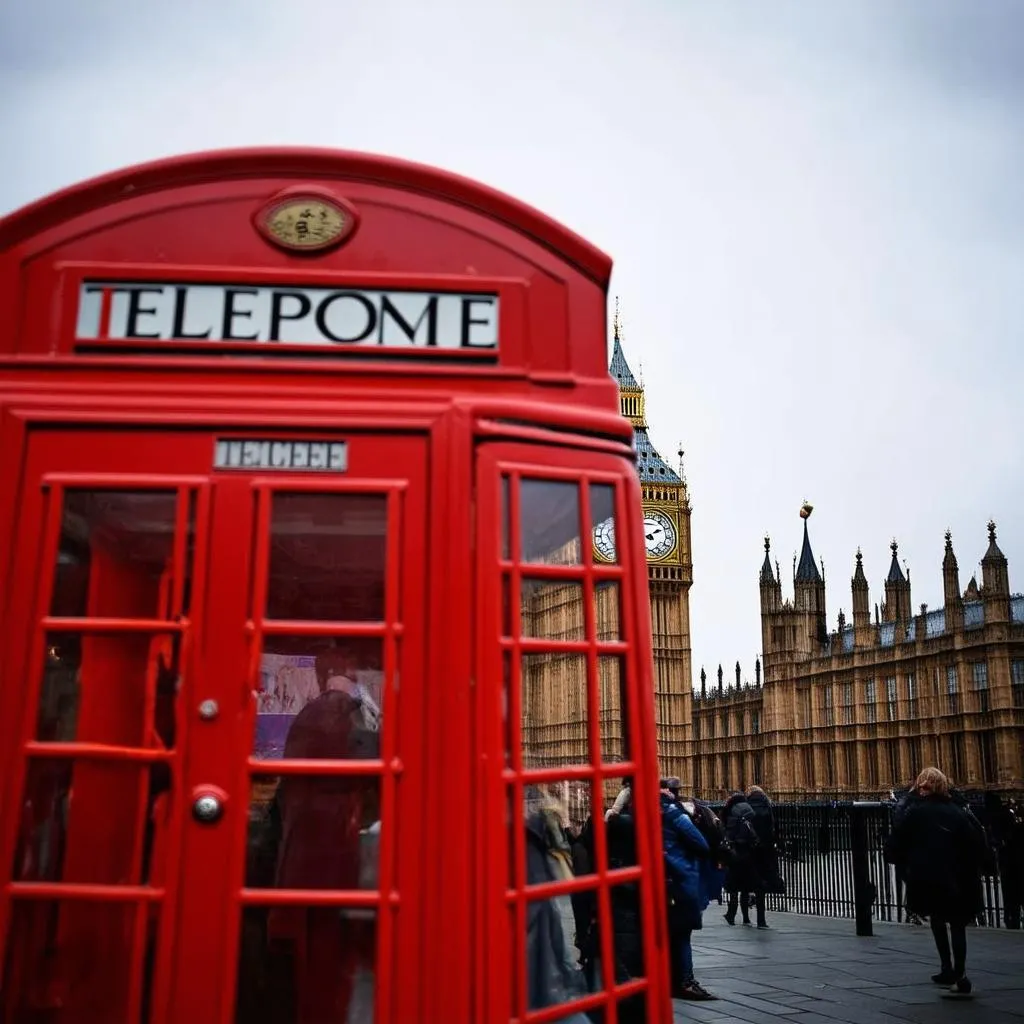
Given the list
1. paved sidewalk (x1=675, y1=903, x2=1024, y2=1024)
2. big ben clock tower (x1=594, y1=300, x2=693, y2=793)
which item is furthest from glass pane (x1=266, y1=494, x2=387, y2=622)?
big ben clock tower (x1=594, y1=300, x2=693, y2=793)

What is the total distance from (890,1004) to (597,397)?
16.4ft

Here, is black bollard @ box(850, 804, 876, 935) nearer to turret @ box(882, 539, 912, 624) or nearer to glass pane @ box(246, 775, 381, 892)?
glass pane @ box(246, 775, 381, 892)

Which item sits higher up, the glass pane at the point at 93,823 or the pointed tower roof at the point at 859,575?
the pointed tower roof at the point at 859,575

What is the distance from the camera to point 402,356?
2.63 metres

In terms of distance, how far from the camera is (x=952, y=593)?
43.8m

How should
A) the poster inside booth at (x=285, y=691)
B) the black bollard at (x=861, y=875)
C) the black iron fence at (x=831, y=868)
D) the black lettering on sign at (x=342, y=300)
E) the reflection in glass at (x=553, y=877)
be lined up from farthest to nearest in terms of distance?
the black iron fence at (x=831, y=868)
the black bollard at (x=861, y=875)
the poster inside booth at (x=285, y=691)
the black lettering on sign at (x=342, y=300)
the reflection in glass at (x=553, y=877)

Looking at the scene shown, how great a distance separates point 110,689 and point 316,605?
55 centimetres

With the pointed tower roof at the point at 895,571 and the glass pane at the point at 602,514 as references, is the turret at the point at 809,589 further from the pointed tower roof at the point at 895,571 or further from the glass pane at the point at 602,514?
the glass pane at the point at 602,514

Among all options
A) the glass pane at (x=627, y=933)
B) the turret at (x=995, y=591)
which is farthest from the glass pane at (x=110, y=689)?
the turret at (x=995, y=591)

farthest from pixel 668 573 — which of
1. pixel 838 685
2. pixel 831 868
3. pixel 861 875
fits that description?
pixel 861 875

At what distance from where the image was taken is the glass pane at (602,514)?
8.70 feet

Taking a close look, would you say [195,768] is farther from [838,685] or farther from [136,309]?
[838,685]

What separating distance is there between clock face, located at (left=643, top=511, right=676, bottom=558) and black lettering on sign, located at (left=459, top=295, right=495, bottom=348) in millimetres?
61578

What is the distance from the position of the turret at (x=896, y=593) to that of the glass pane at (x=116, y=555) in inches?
1950
